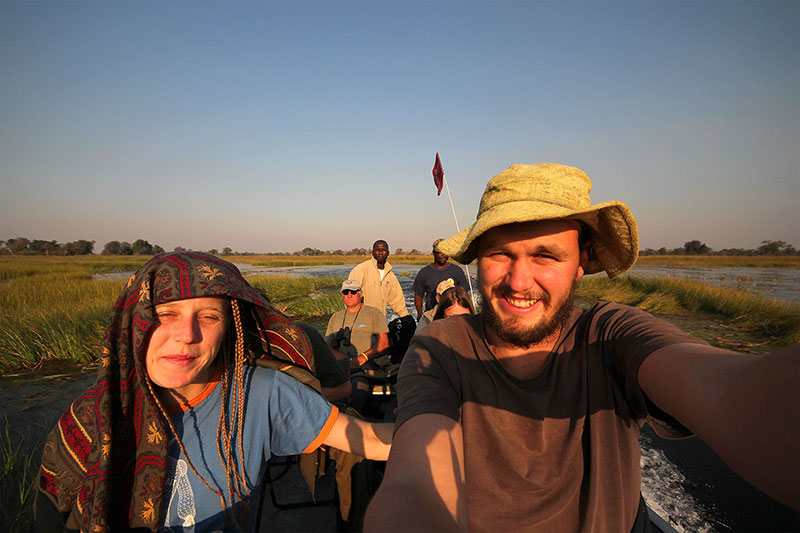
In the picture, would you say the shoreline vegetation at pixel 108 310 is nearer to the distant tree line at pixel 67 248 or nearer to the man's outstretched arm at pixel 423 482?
the man's outstretched arm at pixel 423 482

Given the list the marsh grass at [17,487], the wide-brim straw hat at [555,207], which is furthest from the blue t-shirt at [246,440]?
the marsh grass at [17,487]

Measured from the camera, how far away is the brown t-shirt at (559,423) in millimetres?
1179

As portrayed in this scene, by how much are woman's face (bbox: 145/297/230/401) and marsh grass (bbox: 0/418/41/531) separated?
2094 mm

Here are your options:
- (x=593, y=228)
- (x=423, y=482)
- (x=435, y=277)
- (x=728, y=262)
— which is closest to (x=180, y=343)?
(x=423, y=482)

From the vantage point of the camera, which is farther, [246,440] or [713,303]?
[713,303]

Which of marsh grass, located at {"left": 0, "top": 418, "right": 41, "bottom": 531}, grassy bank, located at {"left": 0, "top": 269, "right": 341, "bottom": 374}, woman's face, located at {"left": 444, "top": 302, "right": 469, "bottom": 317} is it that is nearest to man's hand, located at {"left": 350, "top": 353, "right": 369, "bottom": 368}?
woman's face, located at {"left": 444, "top": 302, "right": 469, "bottom": 317}

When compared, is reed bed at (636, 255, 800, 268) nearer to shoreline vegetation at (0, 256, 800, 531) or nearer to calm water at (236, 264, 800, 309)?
calm water at (236, 264, 800, 309)

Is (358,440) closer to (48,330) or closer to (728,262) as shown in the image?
(48,330)

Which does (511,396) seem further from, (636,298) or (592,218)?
(636,298)

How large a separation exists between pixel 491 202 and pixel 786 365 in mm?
1066

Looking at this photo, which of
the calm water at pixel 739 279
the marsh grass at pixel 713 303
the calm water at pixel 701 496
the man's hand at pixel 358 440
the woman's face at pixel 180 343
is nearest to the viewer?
the woman's face at pixel 180 343

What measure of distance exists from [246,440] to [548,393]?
1.44m

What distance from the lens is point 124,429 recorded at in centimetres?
141

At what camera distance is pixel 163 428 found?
56.6 inches
